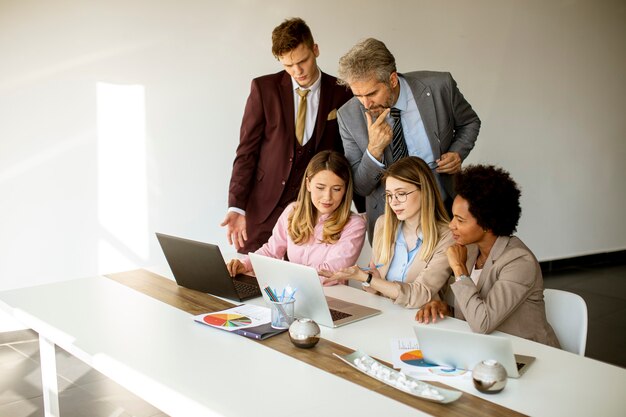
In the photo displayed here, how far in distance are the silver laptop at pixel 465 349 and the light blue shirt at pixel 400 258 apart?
86cm

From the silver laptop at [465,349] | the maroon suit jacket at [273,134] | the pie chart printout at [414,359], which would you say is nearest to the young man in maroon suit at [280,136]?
the maroon suit jacket at [273,134]

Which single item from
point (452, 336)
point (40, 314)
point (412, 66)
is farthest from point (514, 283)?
point (412, 66)

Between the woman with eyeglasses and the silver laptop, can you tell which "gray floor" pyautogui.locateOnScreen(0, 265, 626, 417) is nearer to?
the woman with eyeglasses

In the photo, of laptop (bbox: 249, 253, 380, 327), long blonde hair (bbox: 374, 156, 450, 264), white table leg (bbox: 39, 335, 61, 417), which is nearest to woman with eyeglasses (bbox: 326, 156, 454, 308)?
long blonde hair (bbox: 374, 156, 450, 264)

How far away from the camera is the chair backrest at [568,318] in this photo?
209cm

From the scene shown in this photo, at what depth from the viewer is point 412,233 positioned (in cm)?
260

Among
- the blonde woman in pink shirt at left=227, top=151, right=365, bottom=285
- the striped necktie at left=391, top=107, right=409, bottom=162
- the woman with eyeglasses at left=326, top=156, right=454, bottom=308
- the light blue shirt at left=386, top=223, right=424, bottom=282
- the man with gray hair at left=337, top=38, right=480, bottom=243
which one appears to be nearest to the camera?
the woman with eyeglasses at left=326, top=156, right=454, bottom=308

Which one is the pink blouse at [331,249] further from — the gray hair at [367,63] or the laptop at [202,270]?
the gray hair at [367,63]

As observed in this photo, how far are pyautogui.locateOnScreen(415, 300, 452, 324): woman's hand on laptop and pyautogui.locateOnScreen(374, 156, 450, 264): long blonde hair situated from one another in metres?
0.32

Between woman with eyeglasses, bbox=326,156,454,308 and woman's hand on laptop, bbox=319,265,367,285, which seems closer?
woman's hand on laptop, bbox=319,265,367,285

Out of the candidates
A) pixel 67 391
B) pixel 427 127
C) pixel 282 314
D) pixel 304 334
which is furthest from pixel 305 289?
pixel 67 391

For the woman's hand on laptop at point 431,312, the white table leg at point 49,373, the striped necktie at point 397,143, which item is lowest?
the white table leg at point 49,373

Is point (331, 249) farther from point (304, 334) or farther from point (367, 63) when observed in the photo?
point (304, 334)

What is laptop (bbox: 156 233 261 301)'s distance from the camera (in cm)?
233
